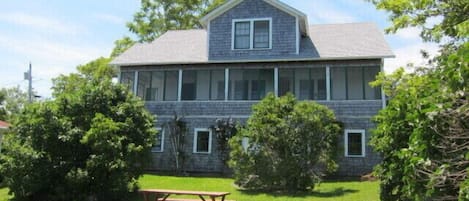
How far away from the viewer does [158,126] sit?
21172 millimetres

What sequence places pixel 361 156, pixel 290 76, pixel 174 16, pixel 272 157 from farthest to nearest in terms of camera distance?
pixel 174 16 → pixel 290 76 → pixel 361 156 → pixel 272 157

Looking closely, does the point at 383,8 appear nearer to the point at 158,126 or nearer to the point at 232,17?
the point at 232,17

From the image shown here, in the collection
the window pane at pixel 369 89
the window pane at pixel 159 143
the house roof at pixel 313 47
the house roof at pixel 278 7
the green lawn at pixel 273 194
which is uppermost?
the house roof at pixel 278 7

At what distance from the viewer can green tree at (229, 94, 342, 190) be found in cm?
1419

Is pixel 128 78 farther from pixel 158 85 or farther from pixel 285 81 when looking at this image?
pixel 285 81

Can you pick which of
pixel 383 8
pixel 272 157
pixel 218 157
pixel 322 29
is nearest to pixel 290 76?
pixel 322 29

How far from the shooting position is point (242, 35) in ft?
69.6

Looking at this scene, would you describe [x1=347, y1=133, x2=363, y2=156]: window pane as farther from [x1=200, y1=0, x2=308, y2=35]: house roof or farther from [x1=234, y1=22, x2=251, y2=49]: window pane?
Answer: [x1=234, y1=22, x2=251, y2=49]: window pane

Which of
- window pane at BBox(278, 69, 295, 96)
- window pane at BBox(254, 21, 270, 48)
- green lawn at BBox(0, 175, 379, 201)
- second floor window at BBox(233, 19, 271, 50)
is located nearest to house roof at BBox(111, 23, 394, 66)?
window pane at BBox(254, 21, 270, 48)

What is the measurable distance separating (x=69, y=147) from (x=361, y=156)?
455 inches

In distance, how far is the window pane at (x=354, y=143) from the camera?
62.7ft

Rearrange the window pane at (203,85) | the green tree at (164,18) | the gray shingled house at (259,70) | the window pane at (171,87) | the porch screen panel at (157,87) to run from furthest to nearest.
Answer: the green tree at (164,18) < the porch screen panel at (157,87) < the window pane at (171,87) < the window pane at (203,85) < the gray shingled house at (259,70)

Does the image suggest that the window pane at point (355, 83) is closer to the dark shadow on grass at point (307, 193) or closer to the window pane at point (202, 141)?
the window pane at point (202, 141)

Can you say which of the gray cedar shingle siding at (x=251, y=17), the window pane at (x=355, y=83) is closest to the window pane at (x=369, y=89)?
the window pane at (x=355, y=83)
